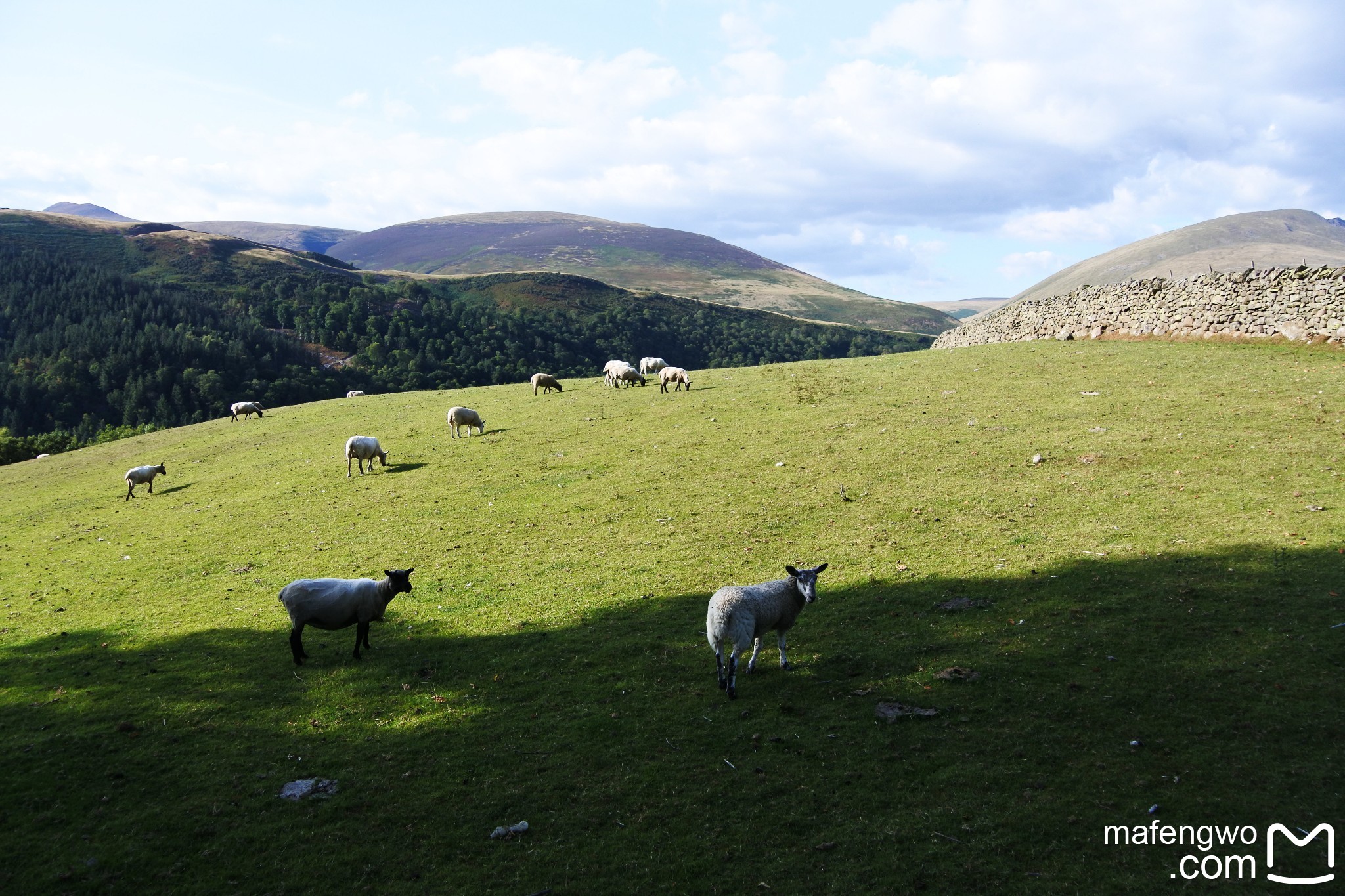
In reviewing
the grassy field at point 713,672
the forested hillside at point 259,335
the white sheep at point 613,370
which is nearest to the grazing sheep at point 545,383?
the white sheep at point 613,370

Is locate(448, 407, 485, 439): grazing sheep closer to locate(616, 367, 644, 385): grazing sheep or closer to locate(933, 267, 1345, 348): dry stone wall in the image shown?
locate(616, 367, 644, 385): grazing sheep

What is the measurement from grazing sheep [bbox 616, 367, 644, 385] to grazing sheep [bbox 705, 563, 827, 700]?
32827mm

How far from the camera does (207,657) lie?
13953mm

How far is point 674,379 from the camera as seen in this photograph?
40.4m

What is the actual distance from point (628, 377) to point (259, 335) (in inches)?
4198

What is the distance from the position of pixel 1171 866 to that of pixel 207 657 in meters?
16.5

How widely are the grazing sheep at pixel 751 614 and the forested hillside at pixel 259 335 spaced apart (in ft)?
201

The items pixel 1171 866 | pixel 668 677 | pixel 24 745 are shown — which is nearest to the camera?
pixel 1171 866

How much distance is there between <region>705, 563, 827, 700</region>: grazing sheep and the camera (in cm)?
1116

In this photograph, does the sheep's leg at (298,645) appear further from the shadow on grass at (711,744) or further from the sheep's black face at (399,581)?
the sheep's black face at (399,581)

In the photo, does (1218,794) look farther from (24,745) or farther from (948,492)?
(24,745)

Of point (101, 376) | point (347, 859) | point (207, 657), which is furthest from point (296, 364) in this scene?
point (347, 859)

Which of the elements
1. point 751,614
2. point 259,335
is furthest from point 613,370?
point 259,335

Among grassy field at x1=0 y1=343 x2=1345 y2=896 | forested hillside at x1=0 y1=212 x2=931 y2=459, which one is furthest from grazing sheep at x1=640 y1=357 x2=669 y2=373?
forested hillside at x1=0 y1=212 x2=931 y2=459
